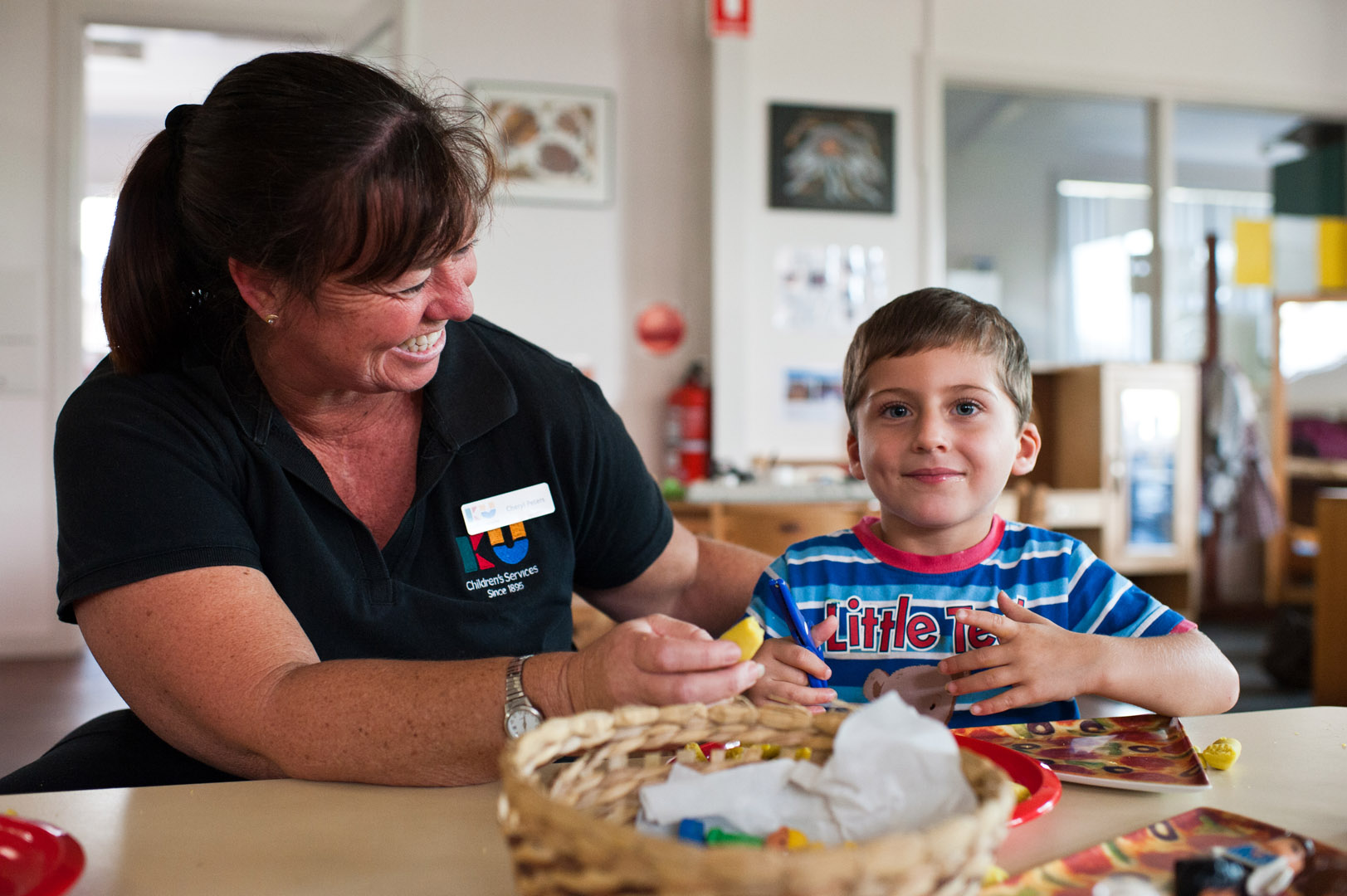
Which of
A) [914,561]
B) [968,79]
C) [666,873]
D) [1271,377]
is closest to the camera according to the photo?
[666,873]

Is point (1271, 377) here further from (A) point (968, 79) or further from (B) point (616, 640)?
(B) point (616, 640)

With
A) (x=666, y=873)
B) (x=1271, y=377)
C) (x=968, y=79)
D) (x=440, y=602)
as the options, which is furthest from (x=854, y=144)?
(x=666, y=873)

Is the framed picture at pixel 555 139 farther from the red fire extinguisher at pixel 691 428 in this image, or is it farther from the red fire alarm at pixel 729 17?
the red fire extinguisher at pixel 691 428

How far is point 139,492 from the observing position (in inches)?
37.6

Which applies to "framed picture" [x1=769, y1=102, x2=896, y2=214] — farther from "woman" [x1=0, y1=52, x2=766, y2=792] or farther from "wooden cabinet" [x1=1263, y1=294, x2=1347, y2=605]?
"woman" [x1=0, y1=52, x2=766, y2=792]

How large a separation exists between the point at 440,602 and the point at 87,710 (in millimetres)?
2939

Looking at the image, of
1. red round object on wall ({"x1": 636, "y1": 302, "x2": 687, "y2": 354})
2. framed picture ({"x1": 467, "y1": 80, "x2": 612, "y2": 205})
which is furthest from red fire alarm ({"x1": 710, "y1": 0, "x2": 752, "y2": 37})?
red round object on wall ({"x1": 636, "y1": 302, "x2": 687, "y2": 354})

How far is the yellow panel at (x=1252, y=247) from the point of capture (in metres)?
5.58

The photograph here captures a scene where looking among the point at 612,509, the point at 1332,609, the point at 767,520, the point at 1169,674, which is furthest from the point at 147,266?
the point at 1332,609

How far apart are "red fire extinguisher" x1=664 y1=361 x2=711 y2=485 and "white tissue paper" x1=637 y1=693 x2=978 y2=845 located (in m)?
3.83

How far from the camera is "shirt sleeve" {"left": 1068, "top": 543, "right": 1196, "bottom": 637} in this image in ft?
3.45

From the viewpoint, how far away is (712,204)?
4.46 metres

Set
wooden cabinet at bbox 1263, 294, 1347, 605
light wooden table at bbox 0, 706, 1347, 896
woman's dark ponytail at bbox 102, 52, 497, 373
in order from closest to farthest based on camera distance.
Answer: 1. light wooden table at bbox 0, 706, 1347, 896
2. woman's dark ponytail at bbox 102, 52, 497, 373
3. wooden cabinet at bbox 1263, 294, 1347, 605

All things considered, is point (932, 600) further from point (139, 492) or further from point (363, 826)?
point (139, 492)
